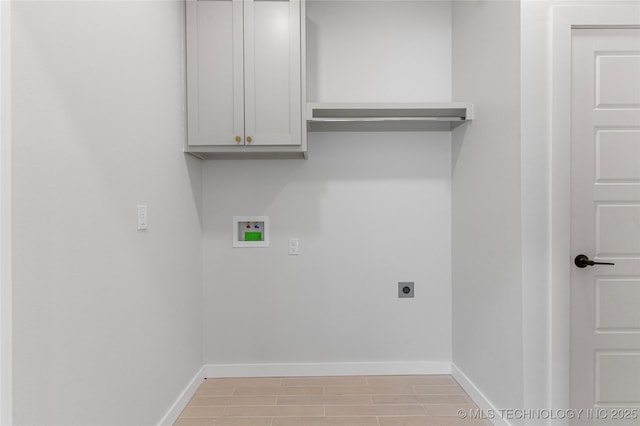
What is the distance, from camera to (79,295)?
1.50 metres

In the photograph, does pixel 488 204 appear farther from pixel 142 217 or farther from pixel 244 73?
pixel 142 217

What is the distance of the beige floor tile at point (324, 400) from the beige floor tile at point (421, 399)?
9 centimetres

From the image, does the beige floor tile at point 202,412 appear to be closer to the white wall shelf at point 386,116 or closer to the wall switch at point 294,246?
the wall switch at point 294,246

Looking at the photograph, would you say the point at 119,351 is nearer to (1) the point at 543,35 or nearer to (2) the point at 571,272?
(2) the point at 571,272

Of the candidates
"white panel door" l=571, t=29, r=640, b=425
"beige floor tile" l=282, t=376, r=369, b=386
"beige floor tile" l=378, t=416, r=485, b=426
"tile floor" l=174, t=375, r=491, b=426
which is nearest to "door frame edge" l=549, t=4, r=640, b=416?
"white panel door" l=571, t=29, r=640, b=425

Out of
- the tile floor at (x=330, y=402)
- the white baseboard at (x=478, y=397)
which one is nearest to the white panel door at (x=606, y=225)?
the white baseboard at (x=478, y=397)

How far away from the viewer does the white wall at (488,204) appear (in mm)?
2143

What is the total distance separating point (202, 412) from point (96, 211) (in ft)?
5.09

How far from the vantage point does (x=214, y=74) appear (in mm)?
2641

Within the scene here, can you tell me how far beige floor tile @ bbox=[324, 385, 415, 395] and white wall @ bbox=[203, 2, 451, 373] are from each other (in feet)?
0.81

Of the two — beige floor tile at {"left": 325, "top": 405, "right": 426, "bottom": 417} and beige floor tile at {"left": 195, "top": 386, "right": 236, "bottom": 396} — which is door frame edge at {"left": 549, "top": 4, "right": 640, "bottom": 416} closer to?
beige floor tile at {"left": 325, "top": 405, "right": 426, "bottom": 417}

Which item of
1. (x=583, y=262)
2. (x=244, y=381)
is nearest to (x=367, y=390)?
(x=244, y=381)

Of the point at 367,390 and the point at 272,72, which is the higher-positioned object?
the point at 272,72

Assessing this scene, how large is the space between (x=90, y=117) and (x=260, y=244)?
169 centimetres
